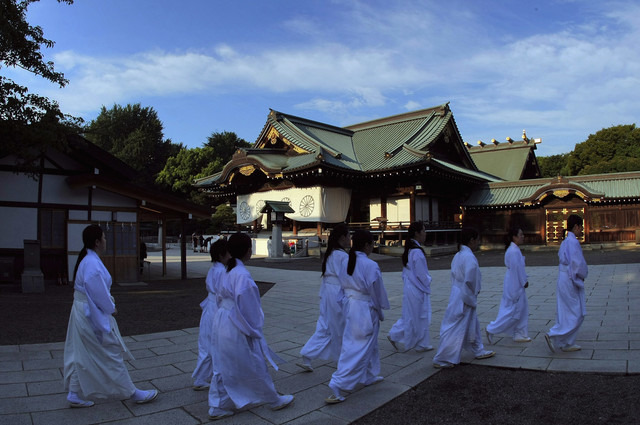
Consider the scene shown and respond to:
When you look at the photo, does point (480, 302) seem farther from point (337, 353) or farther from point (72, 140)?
point (72, 140)

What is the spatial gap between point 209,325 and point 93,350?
103 centimetres

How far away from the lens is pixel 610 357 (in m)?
4.61

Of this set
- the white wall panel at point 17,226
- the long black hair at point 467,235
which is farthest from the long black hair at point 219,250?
the white wall panel at point 17,226

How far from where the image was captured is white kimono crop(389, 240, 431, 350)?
5332 mm

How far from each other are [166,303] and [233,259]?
609 centimetres

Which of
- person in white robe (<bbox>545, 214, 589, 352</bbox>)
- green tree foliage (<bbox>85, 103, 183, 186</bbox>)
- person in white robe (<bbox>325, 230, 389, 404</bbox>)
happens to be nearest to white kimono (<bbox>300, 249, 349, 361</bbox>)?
person in white robe (<bbox>325, 230, 389, 404</bbox>)

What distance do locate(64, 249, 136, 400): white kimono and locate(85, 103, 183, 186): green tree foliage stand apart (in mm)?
41898

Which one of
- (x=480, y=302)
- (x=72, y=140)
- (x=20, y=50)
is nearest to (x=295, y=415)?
(x=480, y=302)

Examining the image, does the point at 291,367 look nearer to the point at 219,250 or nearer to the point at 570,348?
the point at 219,250

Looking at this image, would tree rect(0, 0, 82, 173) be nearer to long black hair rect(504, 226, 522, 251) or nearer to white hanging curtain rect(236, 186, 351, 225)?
long black hair rect(504, 226, 522, 251)

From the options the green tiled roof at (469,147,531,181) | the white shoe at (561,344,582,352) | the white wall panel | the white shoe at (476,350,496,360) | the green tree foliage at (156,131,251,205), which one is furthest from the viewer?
the green tree foliage at (156,131,251,205)

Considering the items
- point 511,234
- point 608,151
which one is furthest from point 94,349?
point 608,151

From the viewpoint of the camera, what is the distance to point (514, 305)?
5.62m

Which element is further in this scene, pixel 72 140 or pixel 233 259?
pixel 72 140
